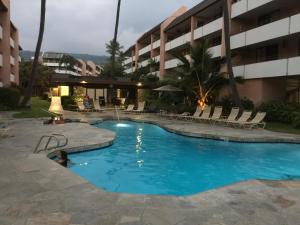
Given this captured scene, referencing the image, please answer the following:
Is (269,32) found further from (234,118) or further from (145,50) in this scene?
(145,50)

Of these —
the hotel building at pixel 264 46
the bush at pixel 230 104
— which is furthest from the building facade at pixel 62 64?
the bush at pixel 230 104

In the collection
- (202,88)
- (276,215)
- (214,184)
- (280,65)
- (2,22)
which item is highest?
(2,22)

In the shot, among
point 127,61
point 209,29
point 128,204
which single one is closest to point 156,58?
point 209,29

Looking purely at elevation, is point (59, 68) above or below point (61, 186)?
above

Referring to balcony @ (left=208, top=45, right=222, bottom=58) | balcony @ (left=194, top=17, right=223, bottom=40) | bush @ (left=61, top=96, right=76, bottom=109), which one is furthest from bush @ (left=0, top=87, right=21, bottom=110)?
balcony @ (left=194, top=17, right=223, bottom=40)

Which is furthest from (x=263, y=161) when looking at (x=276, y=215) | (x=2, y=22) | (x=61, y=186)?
(x=2, y=22)

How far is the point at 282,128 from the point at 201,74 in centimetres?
726

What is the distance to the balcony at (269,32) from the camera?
19516 mm

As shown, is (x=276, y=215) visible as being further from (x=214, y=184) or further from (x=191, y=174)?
(x=191, y=174)

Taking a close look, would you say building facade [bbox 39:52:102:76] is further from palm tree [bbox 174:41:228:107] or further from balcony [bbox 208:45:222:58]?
palm tree [bbox 174:41:228:107]

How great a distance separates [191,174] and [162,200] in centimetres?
427

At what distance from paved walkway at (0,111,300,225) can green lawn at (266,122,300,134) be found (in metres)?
10.6

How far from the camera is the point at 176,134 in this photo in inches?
640

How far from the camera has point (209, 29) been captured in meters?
29.5
